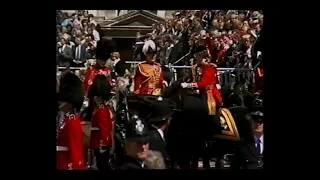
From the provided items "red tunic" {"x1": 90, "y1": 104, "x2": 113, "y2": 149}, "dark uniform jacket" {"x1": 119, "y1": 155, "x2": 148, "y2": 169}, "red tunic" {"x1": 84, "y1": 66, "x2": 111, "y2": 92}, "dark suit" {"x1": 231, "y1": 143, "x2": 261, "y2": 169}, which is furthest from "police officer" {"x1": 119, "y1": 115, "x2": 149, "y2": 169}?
"dark suit" {"x1": 231, "y1": 143, "x2": 261, "y2": 169}

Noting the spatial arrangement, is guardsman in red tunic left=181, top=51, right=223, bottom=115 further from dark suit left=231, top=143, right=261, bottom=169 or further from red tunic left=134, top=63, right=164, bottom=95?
dark suit left=231, top=143, right=261, bottom=169

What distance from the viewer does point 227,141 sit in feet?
17.2

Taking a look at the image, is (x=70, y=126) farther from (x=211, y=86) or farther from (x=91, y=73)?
(x=211, y=86)

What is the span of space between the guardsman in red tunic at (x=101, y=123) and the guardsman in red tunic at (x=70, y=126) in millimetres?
87

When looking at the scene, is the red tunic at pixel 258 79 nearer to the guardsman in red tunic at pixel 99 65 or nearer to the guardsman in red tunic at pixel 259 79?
the guardsman in red tunic at pixel 259 79

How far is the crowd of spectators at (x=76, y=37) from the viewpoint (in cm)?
520

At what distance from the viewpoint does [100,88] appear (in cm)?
524

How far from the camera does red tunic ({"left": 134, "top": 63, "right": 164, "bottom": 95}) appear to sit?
5.23m

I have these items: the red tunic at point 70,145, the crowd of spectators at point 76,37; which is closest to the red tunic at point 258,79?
the crowd of spectators at point 76,37

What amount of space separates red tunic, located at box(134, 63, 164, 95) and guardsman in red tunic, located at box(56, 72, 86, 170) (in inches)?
15.1

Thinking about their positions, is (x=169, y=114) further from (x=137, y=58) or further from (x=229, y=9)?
(x=229, y=9)

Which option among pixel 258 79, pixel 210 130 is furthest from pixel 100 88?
pixel 258 79
